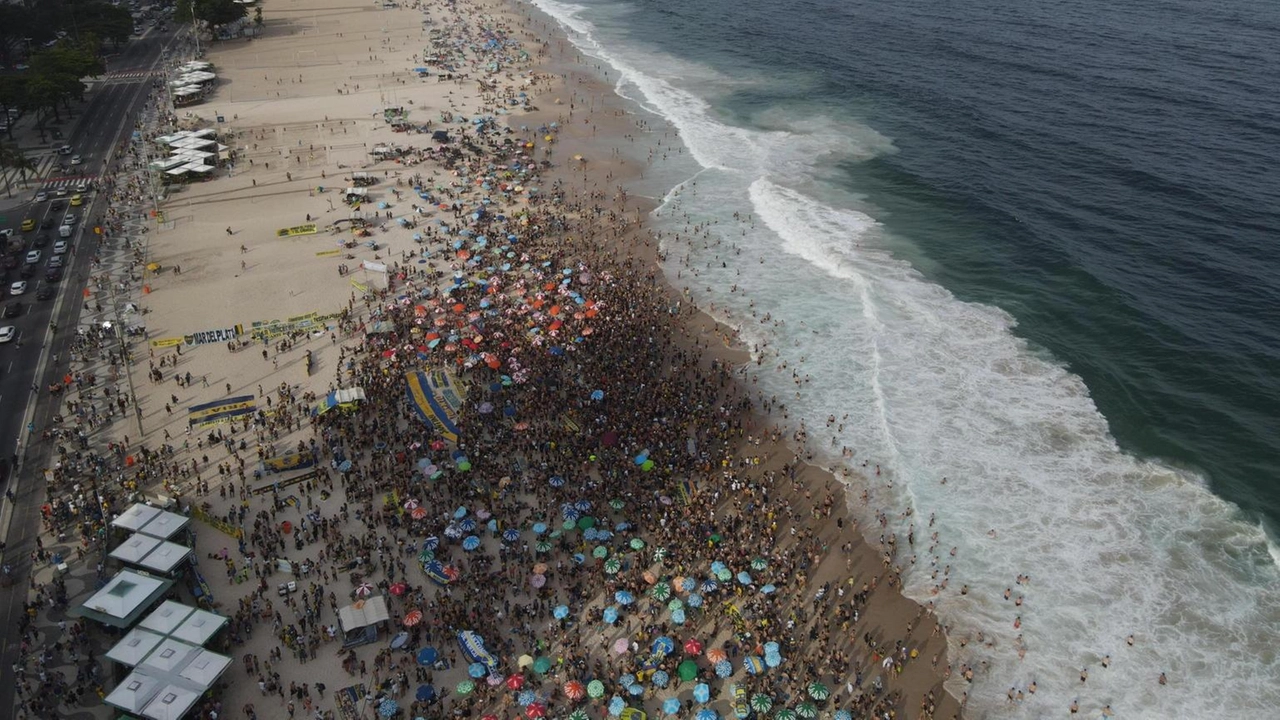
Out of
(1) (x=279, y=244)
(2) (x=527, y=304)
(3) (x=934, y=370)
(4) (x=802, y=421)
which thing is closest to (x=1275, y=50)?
(3) (x=934, y=370)

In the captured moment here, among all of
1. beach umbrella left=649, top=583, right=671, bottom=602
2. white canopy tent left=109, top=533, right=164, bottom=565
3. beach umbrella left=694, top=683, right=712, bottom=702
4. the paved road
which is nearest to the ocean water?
beach umbrella left=694, top=683, right=712, bottom=702

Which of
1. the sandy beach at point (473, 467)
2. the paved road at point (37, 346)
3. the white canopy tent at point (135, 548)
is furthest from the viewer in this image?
the paved road at point (37, 346)

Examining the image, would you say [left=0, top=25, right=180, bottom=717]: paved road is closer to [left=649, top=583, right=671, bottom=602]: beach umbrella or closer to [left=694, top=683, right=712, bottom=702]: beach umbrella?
[left=649, top=583, right=671, bottom=602]: beach umbrella

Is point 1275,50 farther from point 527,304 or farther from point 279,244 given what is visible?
point 279,244

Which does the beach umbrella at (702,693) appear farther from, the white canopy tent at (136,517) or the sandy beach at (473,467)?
the white canopy tent at (136,517)

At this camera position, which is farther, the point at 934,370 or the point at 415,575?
the point at 934,370

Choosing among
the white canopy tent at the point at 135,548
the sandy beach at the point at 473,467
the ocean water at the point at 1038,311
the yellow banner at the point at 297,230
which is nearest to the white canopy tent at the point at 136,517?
the white canopy tent at the point at 135,548

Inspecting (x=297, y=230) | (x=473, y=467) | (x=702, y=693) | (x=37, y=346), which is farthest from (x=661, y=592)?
(x=297, y=230)
